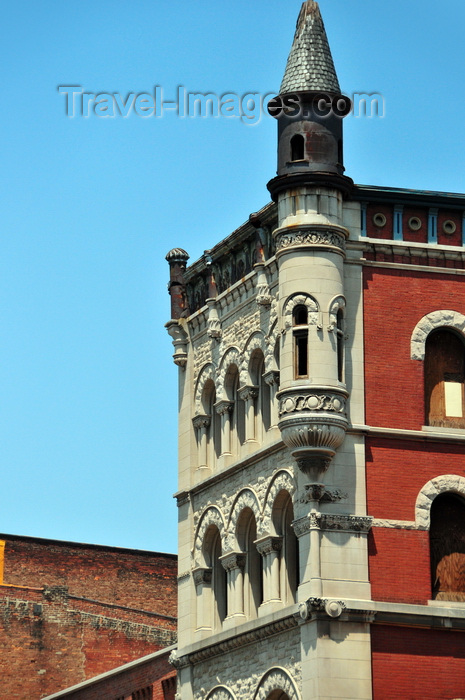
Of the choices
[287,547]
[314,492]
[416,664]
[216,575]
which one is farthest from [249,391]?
[416,664]

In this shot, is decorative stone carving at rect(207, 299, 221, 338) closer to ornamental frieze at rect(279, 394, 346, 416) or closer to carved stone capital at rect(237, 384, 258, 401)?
carved stone capital at rect(237, 384, 258, 401)

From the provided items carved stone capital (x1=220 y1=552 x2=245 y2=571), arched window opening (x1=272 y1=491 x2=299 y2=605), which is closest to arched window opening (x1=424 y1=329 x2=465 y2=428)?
arched window opening (x1=272 y1=491 x2=299 y2=605)

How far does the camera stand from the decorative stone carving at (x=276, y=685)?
42.5 meters

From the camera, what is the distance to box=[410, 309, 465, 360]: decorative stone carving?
1756 inches

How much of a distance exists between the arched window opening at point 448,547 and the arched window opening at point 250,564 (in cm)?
495

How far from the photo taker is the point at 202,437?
49.9 metres

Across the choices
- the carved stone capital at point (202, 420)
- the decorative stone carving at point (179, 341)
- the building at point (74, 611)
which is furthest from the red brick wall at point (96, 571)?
the carved stone capital at point (202, 420)

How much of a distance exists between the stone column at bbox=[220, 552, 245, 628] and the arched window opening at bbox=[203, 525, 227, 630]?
1.19 metres

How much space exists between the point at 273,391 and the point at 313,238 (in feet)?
14.2

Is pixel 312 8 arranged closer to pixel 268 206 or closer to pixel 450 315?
pixel 268 206

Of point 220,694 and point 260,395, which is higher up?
point 260,395

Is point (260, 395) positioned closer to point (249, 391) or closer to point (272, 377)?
point (249, 391)

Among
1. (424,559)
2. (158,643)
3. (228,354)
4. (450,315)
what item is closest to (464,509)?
(424,559)

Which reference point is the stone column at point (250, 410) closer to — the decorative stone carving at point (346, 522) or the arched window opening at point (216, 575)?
the arched window opening at point (216, 575)
